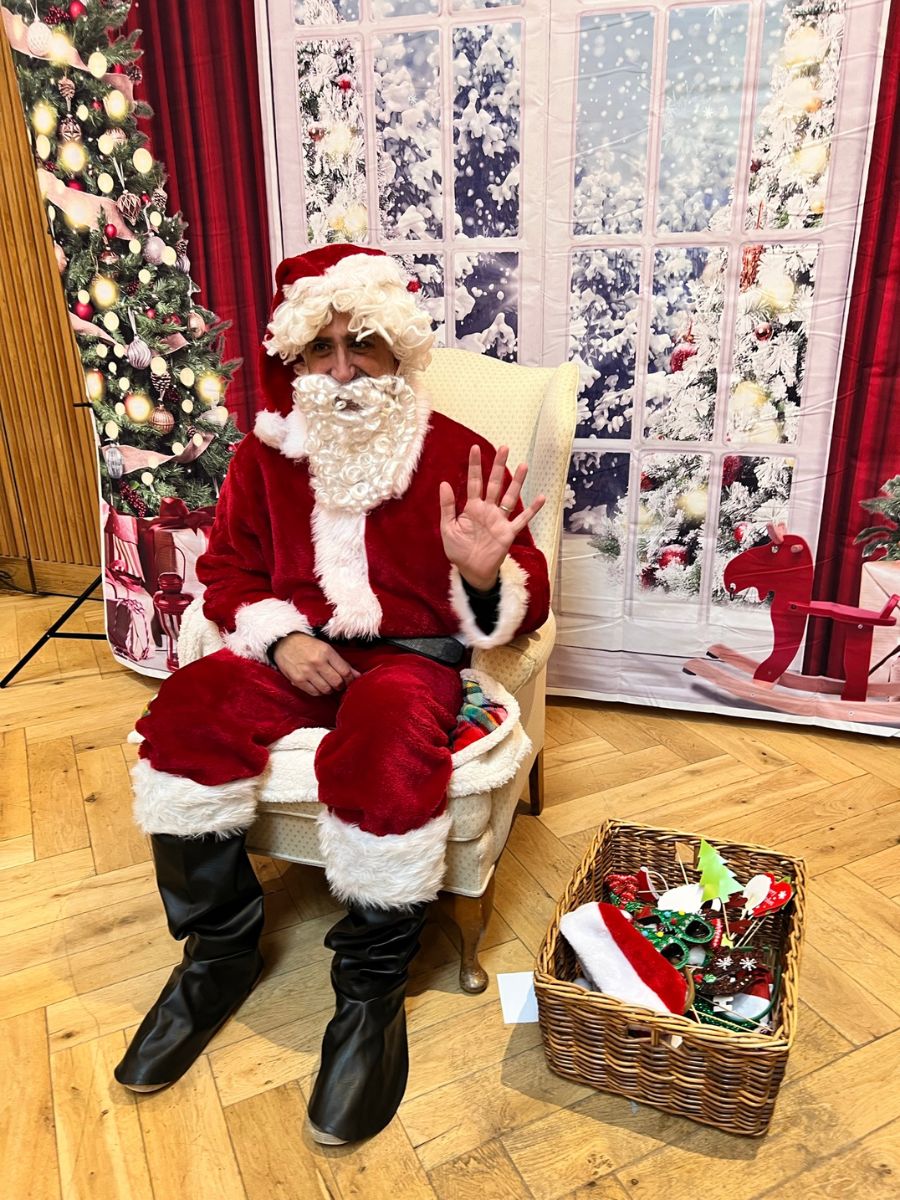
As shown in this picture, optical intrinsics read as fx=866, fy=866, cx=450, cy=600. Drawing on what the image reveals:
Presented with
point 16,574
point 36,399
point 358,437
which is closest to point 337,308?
point 358,437

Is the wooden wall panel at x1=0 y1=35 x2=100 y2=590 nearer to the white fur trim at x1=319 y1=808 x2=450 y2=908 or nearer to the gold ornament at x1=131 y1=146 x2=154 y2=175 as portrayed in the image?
the gold ornament at x1=131 y1=146 x2=154 y2=175

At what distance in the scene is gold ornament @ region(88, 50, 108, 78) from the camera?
207 centimetres

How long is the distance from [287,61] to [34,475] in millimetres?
1789

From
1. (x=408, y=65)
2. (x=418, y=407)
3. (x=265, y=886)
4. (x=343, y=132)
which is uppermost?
(x=408, y=65)

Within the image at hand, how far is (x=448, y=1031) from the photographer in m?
1.39

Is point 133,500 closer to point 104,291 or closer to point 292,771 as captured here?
point 104,291

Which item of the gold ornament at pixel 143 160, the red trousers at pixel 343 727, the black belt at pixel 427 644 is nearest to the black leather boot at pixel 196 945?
the red trousers at pixel 343 727

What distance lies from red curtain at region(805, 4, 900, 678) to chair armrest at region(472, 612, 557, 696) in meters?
0.99

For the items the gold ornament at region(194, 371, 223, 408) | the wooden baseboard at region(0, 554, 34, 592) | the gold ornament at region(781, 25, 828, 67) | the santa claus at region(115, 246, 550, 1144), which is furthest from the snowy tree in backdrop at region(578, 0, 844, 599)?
the wooden baseboard at region(0, 554, 34, 592)

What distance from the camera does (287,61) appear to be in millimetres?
2051

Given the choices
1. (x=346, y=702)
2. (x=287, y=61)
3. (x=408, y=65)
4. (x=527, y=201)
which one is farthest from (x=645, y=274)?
(x=346, y=702)

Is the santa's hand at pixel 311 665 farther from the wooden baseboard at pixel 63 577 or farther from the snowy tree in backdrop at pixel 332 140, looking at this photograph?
the wooden baseboard at pixel 63 577

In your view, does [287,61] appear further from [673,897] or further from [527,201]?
[673,897]

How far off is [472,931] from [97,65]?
2.13 meters
